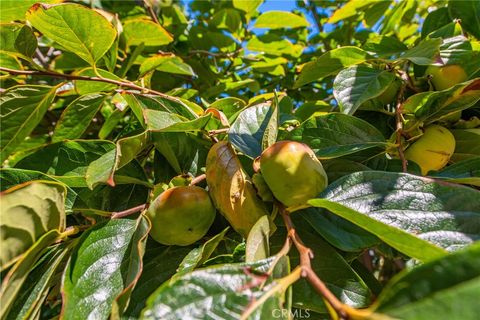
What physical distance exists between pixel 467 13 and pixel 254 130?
2.71ft

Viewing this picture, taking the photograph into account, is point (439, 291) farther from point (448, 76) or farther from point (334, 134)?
point (448, 76)

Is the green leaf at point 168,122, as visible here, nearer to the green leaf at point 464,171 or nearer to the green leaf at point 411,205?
the green leaf at point 411,205

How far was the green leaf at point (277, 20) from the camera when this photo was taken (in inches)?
69.7

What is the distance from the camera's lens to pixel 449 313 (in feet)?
0.89

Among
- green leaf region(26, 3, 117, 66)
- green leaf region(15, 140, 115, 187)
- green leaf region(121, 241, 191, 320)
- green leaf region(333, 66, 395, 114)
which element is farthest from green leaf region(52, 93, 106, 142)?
green leaf region(333, 66, 395, 114)

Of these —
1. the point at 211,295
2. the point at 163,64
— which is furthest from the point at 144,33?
the point at 211,295

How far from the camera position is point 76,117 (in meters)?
1.10

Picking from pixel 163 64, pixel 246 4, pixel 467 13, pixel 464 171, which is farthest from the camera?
pixel 246 4

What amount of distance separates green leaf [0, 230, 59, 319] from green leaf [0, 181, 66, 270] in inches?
0.5

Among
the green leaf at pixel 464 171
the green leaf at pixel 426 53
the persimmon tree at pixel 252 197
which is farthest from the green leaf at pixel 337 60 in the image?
the green leaf at pixel 464 171

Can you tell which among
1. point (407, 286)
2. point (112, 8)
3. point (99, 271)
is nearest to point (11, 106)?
point (99, 271)

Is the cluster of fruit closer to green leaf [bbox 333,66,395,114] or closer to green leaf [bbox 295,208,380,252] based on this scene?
green leaf [bbox 295,208,380,252]

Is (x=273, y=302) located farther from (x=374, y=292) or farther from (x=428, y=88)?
→ (x=428, y=88)

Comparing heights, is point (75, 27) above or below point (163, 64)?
above
